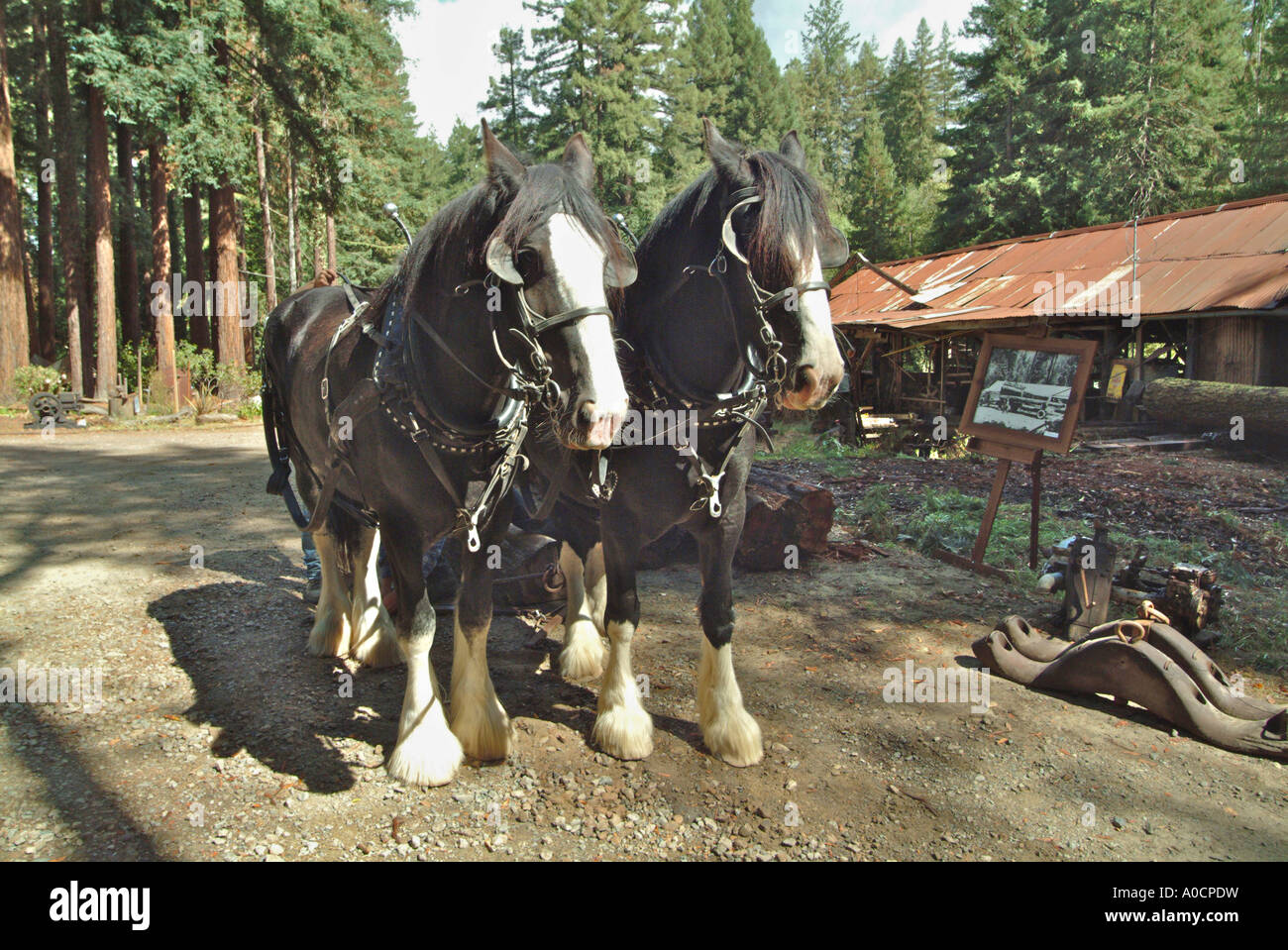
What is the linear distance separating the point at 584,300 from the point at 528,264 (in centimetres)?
25

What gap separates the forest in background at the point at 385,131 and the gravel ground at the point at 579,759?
15.2ft

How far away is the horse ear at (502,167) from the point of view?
2.77 metres

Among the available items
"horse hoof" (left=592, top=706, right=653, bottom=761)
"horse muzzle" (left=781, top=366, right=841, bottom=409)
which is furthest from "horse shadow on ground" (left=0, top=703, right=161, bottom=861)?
"horse muzzle" (left=781, top=366, right=841, bottom=409)

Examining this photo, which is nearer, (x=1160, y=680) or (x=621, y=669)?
(x=621, y=669)

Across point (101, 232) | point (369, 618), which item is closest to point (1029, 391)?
point (369, 618)

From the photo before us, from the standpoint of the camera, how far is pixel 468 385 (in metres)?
3.06

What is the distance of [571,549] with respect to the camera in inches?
189

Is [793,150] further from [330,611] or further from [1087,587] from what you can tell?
[330,611]

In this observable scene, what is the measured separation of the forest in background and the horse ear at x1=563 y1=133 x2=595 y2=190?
17.3 ft

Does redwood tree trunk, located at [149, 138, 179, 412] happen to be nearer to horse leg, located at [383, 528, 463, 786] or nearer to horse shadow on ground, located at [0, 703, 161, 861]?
horse shadow on ground, located at [0, 703, 161, 861]

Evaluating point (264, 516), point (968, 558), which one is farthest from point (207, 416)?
point (968, 558)

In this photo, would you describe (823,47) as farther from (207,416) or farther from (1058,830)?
(1058,830)

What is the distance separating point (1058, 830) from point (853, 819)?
31.6 inches
